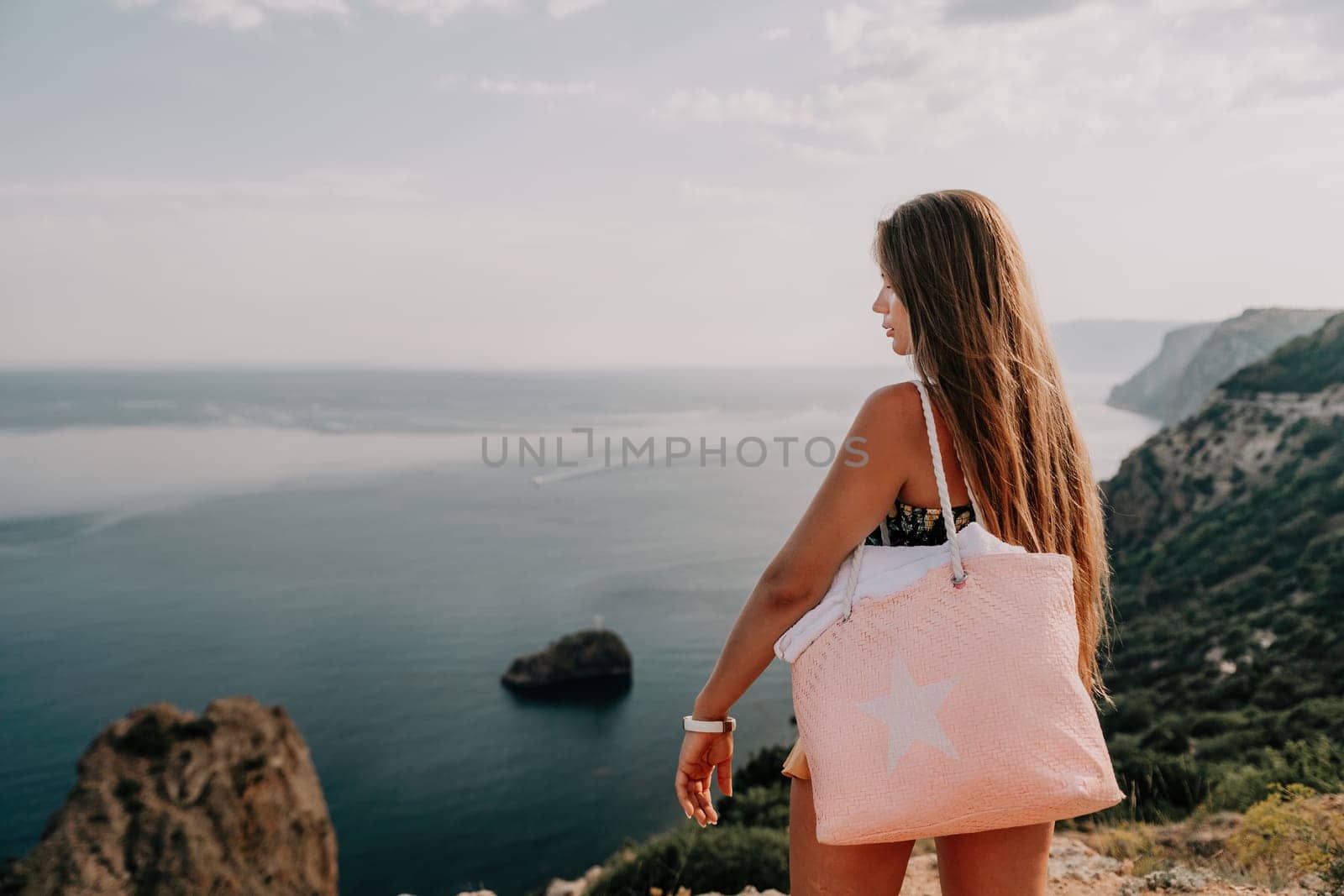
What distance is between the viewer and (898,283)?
4.91 ft

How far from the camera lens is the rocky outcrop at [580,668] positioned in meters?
38.8

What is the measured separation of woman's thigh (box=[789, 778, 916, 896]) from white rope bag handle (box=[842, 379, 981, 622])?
0.42 meters

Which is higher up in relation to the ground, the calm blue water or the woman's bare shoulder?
the woman's bare shoulder

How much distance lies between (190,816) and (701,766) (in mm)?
16698

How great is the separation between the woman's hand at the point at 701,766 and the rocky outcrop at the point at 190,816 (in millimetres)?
15837

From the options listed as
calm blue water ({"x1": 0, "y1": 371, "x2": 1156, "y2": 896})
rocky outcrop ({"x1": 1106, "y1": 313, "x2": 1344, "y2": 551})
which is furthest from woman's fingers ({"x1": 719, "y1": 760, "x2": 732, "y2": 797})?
rocky outcrop ({"x1": 1106, "y1": 313, "x2": 1344, "y2": 551})

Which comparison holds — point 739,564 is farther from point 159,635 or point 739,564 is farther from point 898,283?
point 898,283

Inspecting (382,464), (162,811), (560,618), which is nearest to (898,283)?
(162,811)

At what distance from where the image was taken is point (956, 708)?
1281mm

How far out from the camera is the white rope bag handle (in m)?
1.32

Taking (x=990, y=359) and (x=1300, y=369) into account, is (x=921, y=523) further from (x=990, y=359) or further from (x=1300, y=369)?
(x=1300, y=369)

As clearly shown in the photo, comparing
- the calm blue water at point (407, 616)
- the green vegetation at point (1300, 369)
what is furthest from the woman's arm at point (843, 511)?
the green vegetation at point (1300, 369)

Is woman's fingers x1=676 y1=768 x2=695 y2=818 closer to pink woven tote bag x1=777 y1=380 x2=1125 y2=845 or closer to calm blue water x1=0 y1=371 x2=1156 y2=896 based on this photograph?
pink woven tote bag x1=777 y1=380 x2=1125 y2=845

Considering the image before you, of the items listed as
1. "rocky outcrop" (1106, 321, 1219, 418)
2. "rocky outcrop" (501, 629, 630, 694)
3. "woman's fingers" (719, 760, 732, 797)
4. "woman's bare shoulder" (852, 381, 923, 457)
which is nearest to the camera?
"woman's bare shoulder" (852, 381, 923, 457)
